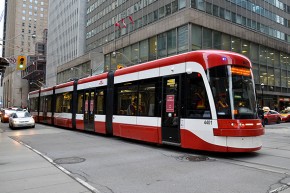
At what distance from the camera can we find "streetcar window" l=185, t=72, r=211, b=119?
959cm

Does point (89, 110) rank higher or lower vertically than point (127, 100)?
lower

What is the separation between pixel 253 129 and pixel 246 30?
1415 inches

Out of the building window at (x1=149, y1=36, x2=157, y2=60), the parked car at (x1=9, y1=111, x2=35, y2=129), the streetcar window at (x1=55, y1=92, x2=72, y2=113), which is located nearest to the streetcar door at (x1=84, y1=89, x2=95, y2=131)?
the streetcar window at (x1=55, y1=92, x2=72, y2=113)

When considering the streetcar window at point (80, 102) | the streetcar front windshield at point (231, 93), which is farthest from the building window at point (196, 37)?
the streetcar front windshield at point (231, 93)

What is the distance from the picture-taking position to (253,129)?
9367 mm

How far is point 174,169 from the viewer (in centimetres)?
778

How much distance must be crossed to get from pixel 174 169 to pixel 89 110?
10407 mm

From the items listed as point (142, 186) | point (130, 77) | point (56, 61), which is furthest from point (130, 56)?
point (56, 61)

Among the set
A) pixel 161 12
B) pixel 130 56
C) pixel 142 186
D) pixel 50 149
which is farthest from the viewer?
pixel 130 56

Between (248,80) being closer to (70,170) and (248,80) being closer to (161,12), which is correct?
(70,170)

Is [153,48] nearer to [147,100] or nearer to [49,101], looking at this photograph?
[49,101]

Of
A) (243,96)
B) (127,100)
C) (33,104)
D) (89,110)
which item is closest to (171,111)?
(243,96)

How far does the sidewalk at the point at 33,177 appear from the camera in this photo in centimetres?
604

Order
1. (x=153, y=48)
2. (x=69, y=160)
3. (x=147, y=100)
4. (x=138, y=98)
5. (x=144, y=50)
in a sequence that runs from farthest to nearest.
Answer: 1. (x=144, y=50)
2. (x=153, y=48)
3. (x=138, y=98)
4. (x=147, y=100)
5. (x=69, y=160)
